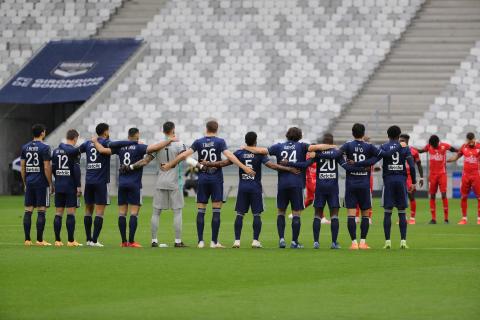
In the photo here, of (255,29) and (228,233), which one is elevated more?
(255,29)

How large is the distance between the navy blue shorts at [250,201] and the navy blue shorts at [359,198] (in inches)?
58.7

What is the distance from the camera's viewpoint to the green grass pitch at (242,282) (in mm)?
12039

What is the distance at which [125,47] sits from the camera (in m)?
46.1

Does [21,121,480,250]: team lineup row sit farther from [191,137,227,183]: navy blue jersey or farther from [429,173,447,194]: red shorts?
[429,173,447,194]: red shorts

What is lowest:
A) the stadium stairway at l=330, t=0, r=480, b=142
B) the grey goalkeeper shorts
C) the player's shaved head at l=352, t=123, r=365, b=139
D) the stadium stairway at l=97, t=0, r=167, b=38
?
the grey goalkeeper shorts

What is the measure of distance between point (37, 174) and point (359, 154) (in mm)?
5714

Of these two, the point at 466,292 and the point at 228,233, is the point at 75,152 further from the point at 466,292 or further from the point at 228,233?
the point at 466,292

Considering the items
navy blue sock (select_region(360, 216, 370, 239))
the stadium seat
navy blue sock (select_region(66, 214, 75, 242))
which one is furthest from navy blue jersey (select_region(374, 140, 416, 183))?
the stadium seat

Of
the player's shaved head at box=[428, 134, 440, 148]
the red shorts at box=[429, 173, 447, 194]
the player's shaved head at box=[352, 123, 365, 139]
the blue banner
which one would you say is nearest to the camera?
the player's shaved head at box=[352, 123, 365, 139]

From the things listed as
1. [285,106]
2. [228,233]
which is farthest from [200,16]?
[228,233]

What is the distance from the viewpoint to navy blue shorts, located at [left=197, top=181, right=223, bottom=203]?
64.3ft

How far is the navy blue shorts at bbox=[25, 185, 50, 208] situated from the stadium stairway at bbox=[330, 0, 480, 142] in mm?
22817

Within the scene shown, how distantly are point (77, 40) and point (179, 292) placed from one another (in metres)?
35.0

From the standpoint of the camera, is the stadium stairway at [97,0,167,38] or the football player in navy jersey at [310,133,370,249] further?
the stadium stairway at [97,0,167,38]
